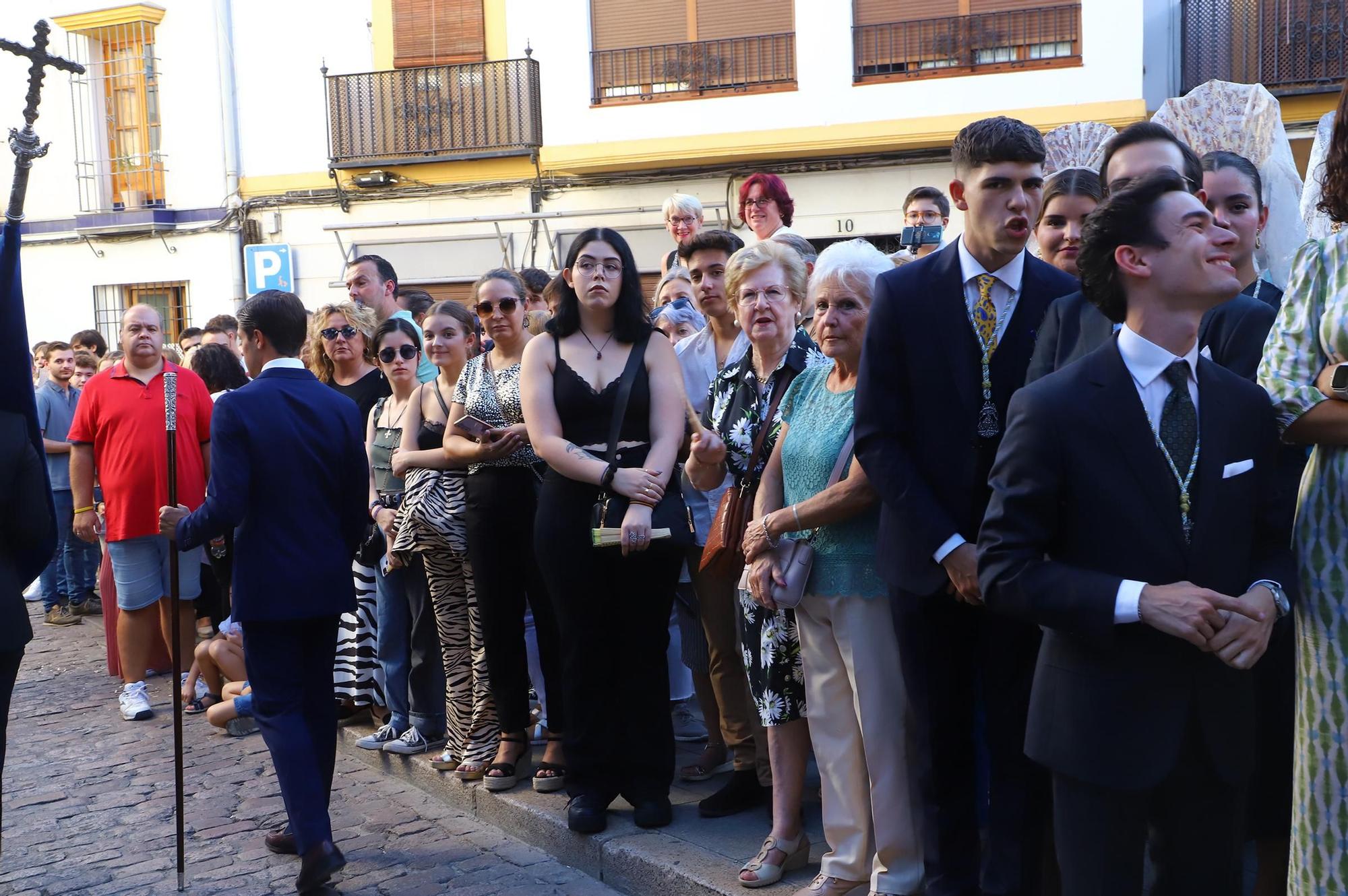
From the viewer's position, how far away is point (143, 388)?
835 cm

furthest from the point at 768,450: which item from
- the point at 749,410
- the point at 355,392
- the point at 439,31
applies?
the point at 439,31

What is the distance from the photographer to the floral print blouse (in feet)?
15.6

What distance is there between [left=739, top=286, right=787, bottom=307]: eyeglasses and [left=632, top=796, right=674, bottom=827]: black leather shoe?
6.43 feet

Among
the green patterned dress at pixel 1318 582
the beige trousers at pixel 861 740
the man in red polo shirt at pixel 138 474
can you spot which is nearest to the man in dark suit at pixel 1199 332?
the green patterned dress at pixel 1318 582

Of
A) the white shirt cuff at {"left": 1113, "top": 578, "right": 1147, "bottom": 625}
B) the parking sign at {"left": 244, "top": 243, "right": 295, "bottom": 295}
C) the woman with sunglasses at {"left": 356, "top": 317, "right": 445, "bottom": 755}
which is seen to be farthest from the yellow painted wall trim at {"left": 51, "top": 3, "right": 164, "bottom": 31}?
the white shirt cuff at {"left": 1113, "top": 578, "right": 1147, "bottom": 625}

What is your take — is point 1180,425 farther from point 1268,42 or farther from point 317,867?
point 1268,42

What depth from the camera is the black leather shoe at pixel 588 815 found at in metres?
5.18

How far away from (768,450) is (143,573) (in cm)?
503

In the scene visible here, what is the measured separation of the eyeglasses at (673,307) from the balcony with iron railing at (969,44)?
36.8 feet

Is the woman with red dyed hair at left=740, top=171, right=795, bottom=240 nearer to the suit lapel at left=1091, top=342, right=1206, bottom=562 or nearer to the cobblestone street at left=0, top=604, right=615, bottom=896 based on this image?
the cobblestone street at left=0, top=604, right=615, bottom=896

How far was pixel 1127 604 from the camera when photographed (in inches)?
106

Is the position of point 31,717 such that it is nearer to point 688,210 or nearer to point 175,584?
point 175,584

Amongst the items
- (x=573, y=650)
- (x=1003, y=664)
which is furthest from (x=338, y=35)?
(x=1003, y=664)

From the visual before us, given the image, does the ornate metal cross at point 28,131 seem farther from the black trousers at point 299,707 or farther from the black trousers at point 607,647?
the black trousers at point 607,647
